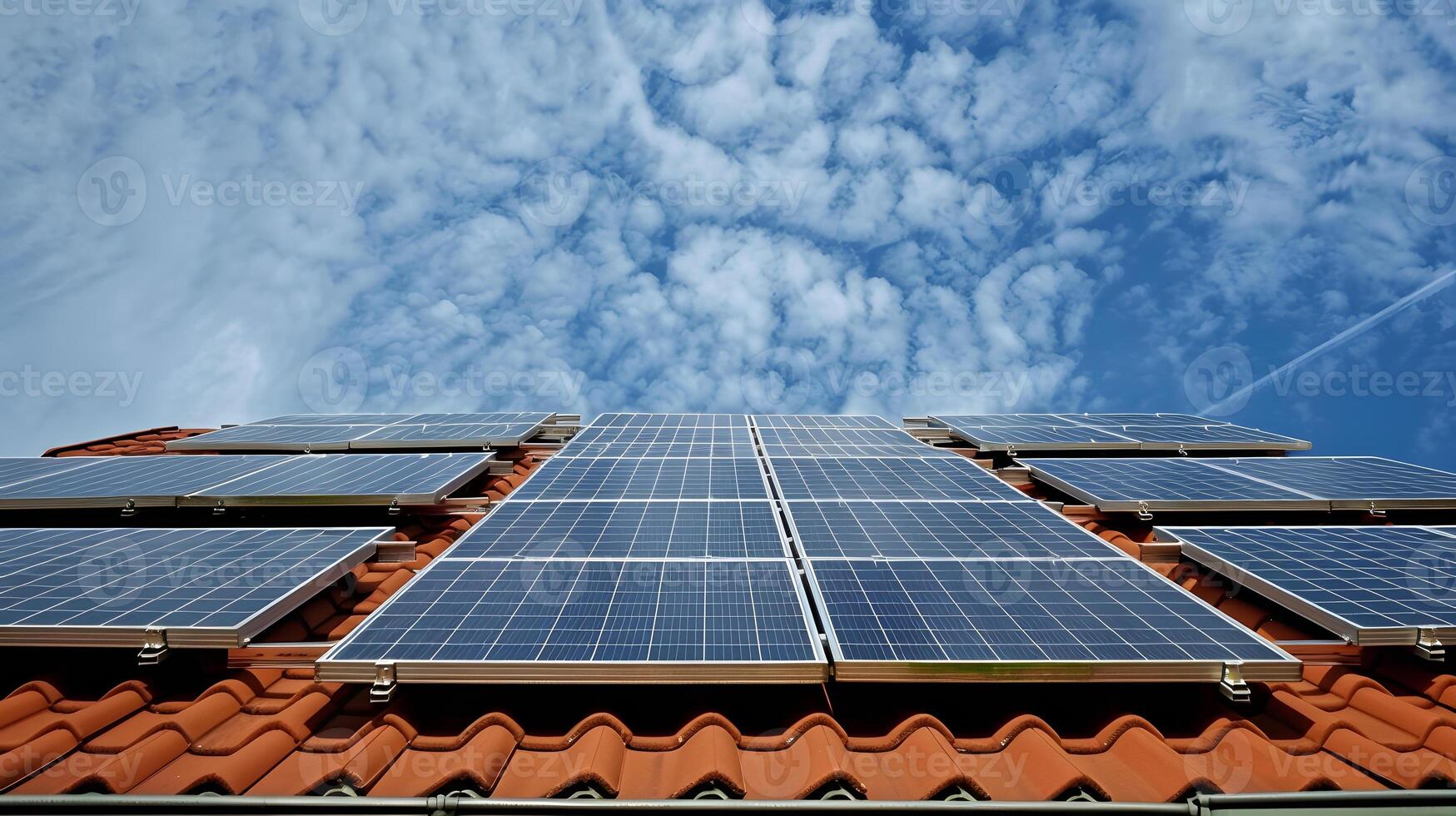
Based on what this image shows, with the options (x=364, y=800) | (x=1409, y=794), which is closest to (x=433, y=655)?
(x=364, y=800)

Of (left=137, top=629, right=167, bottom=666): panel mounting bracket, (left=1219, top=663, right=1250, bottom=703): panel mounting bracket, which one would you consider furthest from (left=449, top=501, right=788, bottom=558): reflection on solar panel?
(left=1219, top=663, right=1250, bottom=703): panel mounting bracket

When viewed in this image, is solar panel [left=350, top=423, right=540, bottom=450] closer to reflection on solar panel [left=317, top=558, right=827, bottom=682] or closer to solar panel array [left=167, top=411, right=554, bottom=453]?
solar panel array [left=167, top=411, right=554, bottom=453]

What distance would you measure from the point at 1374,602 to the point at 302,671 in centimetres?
1034

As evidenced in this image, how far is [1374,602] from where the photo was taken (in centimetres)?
599

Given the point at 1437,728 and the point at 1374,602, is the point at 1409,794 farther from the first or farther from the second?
the point at 1374,602

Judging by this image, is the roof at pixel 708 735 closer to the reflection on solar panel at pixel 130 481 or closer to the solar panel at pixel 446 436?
the reflection on solar panel at pixel 130 481

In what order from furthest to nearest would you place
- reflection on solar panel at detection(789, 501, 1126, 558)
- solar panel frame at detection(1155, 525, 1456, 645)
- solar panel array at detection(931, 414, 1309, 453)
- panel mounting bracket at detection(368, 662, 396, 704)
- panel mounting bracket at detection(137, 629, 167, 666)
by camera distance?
solar panel array at detection(931, 414, 1309, 453)
reflection on solar panel at detection(789, 501, 1126, 558)
solar panel frame at detection(1155, 525, 1456, 645)
panel mounting bracket at detection(137, 629, 167, 666)
panel mounting bracket at detection(368, 662, 396, 704)

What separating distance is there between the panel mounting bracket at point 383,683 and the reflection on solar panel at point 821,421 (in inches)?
445

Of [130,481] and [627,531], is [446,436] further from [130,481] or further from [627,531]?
[627,531]

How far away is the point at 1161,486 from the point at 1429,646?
160 inches

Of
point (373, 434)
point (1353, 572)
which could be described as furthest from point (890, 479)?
point (373, 434)

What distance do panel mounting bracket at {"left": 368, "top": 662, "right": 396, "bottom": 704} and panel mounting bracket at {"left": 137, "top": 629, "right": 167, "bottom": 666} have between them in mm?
2170

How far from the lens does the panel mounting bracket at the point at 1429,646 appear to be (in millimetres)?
5427

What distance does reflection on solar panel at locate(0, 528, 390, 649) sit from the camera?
5.32 m
